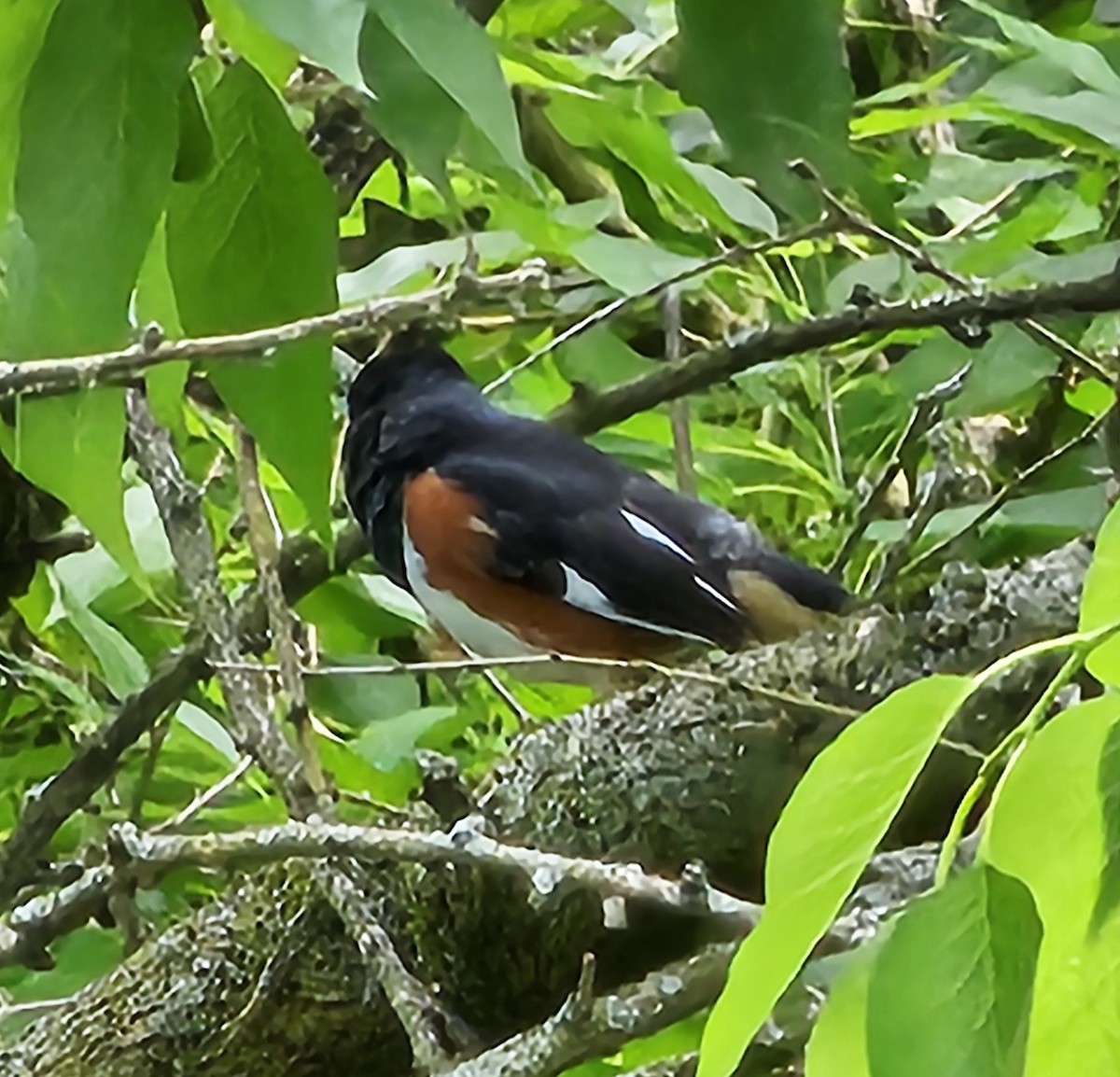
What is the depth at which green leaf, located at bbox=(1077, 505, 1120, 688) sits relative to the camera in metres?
0.25

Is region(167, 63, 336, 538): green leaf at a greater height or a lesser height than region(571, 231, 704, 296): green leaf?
greater

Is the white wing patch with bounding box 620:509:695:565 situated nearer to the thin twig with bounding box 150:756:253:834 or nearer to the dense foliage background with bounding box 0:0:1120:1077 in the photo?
the dense foliage background with bounding box 0:0:1120:1077

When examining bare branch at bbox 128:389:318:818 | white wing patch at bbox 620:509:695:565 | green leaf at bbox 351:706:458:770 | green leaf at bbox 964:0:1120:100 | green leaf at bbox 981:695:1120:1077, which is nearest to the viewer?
green leaf at bbox 981:695:1120:1077

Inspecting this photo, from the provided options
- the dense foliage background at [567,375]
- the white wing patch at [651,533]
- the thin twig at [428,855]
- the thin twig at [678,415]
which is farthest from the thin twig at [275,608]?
the white wing patch at [651,533]

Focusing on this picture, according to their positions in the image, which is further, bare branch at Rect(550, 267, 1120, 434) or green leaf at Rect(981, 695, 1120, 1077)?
bare branch at Rect(550, 267, 1120, 434)

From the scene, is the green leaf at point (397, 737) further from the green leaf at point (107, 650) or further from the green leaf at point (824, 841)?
the green leaf at point (824, 841)

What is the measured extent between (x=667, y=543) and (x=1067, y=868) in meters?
0.77

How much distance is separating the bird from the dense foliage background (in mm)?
30

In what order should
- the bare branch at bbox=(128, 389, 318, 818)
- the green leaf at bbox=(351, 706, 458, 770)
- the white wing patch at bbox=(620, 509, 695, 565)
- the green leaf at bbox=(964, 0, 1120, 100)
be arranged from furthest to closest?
the white wing patch at bbox=(620, 509, 695, 565) < the green leaf at bbox=(351, 706, 458, 770) < the bare branch at bbox=(128, 389, 318, 818) < the green leaf at bbox=(964, 0, 1120, 100)

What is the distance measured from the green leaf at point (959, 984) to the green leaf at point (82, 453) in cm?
23

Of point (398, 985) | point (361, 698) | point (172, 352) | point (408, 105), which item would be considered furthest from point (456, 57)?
point (361, 698)

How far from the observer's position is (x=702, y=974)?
0.46 meters

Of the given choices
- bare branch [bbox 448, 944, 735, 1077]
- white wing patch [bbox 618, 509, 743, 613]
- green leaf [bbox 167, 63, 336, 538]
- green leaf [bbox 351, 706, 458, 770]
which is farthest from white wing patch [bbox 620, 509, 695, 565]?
green leaf [bbox 167, 63, 336, 538]

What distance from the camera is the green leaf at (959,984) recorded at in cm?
25
